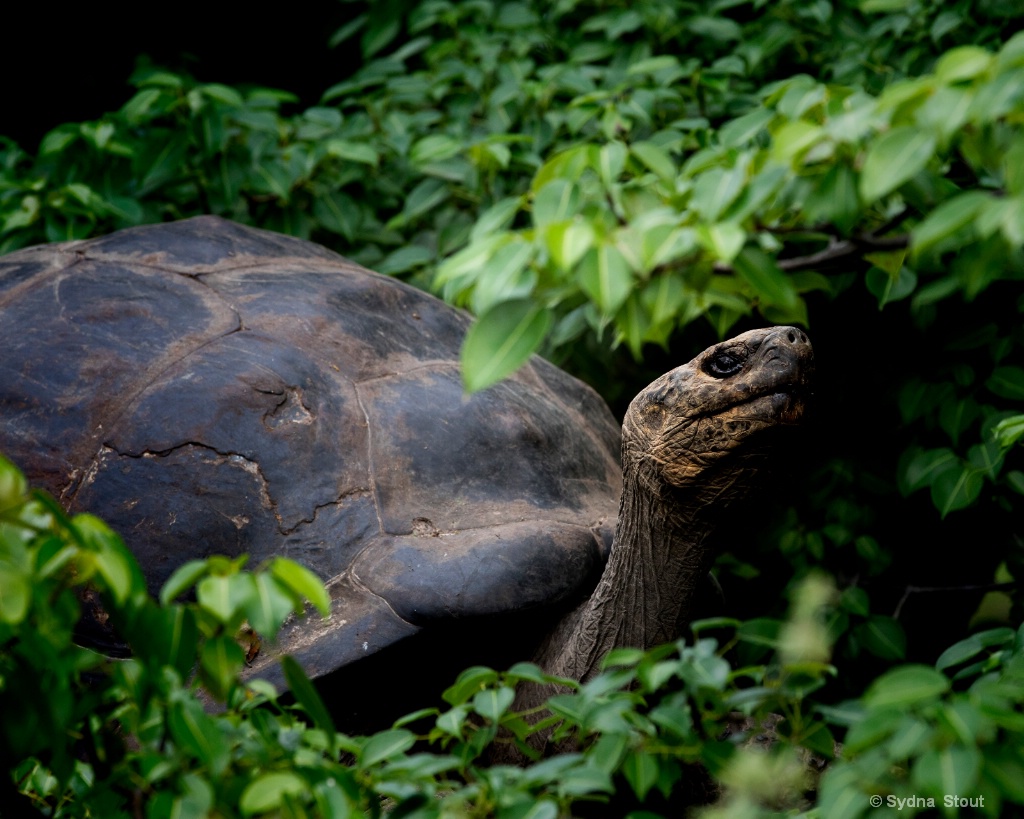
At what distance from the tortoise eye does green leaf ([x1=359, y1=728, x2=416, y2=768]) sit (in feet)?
3.39

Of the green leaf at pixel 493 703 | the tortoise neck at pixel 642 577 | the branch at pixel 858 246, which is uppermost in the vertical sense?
the branch at pixel 858 246

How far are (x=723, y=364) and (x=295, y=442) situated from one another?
981 millimetres

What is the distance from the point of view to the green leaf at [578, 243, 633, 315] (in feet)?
3.60

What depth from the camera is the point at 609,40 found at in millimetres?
4035

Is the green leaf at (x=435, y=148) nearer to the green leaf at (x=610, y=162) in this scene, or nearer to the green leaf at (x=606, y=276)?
the green leaf at (x=610, y=162)

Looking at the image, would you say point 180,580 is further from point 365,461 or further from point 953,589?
point 953,589

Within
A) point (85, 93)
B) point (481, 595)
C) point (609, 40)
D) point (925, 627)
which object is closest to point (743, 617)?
point (925, 627)

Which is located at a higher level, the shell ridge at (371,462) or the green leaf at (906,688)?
the green leaf at (906,688)

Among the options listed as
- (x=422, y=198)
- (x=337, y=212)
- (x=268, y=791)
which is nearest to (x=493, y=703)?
(x=268, y=791)

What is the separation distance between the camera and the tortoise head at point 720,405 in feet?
6.48

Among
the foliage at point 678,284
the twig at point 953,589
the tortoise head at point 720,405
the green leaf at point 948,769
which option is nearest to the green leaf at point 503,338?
the foliage at point 678,284

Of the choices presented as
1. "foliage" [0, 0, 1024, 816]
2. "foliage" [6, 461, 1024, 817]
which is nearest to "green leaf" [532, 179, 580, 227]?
"foliage" [0, 0, 1024, 816]

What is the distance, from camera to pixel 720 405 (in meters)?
2.04

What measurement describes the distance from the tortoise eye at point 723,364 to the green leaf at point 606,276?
97cm
